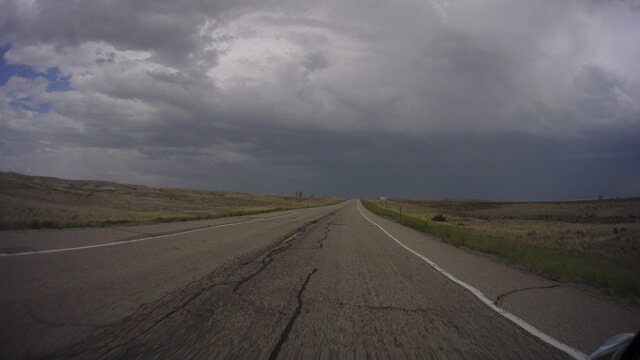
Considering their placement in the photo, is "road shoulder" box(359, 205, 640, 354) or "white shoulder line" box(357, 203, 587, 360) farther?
"road shoulder" box(359, 205, 640, 354)

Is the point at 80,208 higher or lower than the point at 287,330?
lower

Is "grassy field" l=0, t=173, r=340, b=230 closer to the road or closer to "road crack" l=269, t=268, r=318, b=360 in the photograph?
the road

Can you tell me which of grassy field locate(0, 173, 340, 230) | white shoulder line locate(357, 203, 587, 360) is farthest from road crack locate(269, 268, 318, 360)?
grassy field locate(0, 173, 340, 230)

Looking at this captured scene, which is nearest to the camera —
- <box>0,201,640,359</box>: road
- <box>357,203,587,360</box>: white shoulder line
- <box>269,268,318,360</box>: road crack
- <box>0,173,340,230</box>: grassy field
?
<box>269,268,318,360</box>: road crack

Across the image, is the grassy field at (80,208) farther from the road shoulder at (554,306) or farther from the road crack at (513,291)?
the road crack at (513,291)

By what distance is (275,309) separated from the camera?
606 cm

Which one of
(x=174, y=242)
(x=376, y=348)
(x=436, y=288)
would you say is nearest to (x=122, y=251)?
(x=174, y=242)

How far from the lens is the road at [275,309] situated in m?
4.52

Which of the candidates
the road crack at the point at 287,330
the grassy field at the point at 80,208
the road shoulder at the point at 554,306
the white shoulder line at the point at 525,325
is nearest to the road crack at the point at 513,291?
the road shoulder at the point at 554,306

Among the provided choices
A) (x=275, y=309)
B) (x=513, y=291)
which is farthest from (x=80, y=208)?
(x=513, y=291)

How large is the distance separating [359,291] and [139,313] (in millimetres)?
3638

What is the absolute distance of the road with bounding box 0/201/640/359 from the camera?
14.8 ft

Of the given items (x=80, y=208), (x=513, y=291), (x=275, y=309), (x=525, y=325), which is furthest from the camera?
(x=80, y=208)

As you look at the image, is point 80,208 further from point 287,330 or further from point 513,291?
point 513,291
